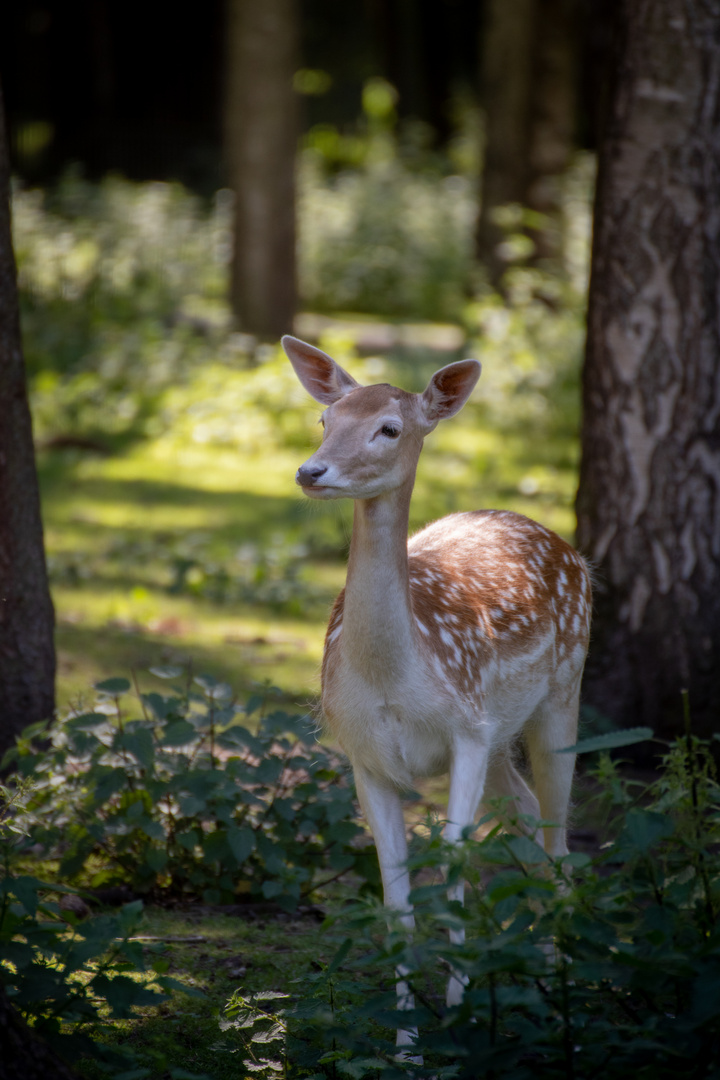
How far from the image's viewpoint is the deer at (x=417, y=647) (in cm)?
324

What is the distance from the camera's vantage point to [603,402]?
5.38 meters

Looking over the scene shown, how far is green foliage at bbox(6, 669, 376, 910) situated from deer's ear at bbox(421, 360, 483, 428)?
118cm

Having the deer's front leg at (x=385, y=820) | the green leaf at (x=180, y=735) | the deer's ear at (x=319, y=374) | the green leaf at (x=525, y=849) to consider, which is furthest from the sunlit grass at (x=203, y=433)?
the green leaf at (x=525, y=849)

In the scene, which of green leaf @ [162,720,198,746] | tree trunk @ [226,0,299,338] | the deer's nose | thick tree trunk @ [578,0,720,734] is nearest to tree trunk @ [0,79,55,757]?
green leaf @ [162,720,198,746]

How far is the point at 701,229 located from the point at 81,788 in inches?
140

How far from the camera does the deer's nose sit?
2988 millimetres

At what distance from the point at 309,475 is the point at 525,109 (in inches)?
536

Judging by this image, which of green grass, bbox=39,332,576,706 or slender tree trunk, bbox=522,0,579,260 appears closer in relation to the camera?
green grass, bbox=39,332,576,706

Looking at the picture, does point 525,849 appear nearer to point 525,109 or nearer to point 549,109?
point 549,109

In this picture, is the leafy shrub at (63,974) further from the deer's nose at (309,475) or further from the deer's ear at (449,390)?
the deer's ear at (449,390)

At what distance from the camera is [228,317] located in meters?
13.7

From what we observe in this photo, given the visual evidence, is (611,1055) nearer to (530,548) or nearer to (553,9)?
(530,548)

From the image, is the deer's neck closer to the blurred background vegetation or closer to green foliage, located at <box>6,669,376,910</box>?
the blurred background vegetation

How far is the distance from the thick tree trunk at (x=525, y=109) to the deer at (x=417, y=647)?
444 inches
